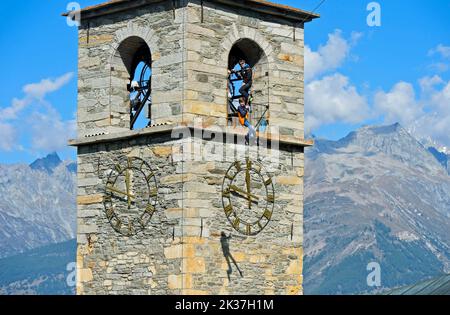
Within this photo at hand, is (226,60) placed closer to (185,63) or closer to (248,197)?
(185,63)

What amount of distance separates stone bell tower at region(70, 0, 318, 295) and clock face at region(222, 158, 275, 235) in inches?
1.1

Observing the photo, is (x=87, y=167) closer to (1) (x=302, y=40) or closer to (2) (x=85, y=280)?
(2) (x=85, y=280)

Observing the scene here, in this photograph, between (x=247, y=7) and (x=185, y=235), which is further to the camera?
(x=247, y=7)

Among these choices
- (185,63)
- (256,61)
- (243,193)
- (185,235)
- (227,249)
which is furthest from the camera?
(256,61)

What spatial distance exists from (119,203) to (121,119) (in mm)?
2194

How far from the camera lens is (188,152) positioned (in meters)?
29.5

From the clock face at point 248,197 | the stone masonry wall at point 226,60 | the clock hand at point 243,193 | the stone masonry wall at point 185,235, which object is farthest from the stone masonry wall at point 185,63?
the clock hand at point 243,193

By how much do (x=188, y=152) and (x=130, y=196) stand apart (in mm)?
1881

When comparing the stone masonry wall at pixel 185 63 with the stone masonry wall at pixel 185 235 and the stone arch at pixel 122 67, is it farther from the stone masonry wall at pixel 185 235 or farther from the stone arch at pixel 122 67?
the stone masonry wall at pixel 185 235

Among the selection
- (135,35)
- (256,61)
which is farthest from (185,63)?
(256,61)

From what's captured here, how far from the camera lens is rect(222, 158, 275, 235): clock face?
3005cm

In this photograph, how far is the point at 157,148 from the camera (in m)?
30.0
